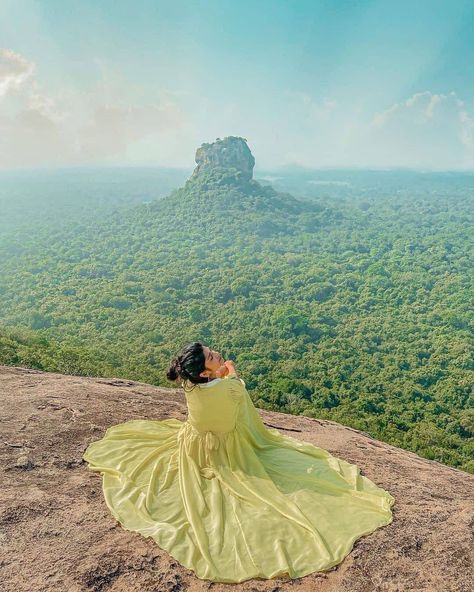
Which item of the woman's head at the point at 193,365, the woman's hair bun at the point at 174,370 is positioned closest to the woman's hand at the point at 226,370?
the woman's head at the point at 193,365

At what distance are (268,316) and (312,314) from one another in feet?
11.5

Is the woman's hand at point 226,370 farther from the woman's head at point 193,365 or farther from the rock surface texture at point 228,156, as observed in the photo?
the rock surface texture at point 228,156

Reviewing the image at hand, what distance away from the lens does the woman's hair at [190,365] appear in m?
4.07

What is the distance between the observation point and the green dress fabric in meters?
3.38

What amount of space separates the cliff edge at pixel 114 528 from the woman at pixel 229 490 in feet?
0.35

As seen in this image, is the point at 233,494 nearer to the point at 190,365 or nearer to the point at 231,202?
the point at 190,365

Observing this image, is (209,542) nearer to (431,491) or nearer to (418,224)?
(431,491)

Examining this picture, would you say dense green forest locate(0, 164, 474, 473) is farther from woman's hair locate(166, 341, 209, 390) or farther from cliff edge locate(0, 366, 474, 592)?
woman's hair locate(166, 341, 209, 390)

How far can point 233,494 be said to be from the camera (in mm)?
3957

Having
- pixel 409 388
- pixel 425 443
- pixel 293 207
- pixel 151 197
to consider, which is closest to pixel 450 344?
pixel 409 388

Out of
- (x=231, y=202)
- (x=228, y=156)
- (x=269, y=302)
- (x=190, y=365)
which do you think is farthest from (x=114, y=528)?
(x=228, y=156)

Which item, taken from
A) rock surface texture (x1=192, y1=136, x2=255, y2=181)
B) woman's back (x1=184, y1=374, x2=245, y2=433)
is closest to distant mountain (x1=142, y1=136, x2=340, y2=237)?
rock surface texture (x1=192, y1=136, x2=255, y2=181)

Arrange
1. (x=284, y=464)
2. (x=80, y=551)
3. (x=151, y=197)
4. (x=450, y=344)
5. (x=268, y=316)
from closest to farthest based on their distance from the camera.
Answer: (x=80, y=551) < (x=284, y=464) < (x=450, y=344) < (x=268, y=316) < (x=151, y=197)

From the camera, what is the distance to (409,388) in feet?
71.1
